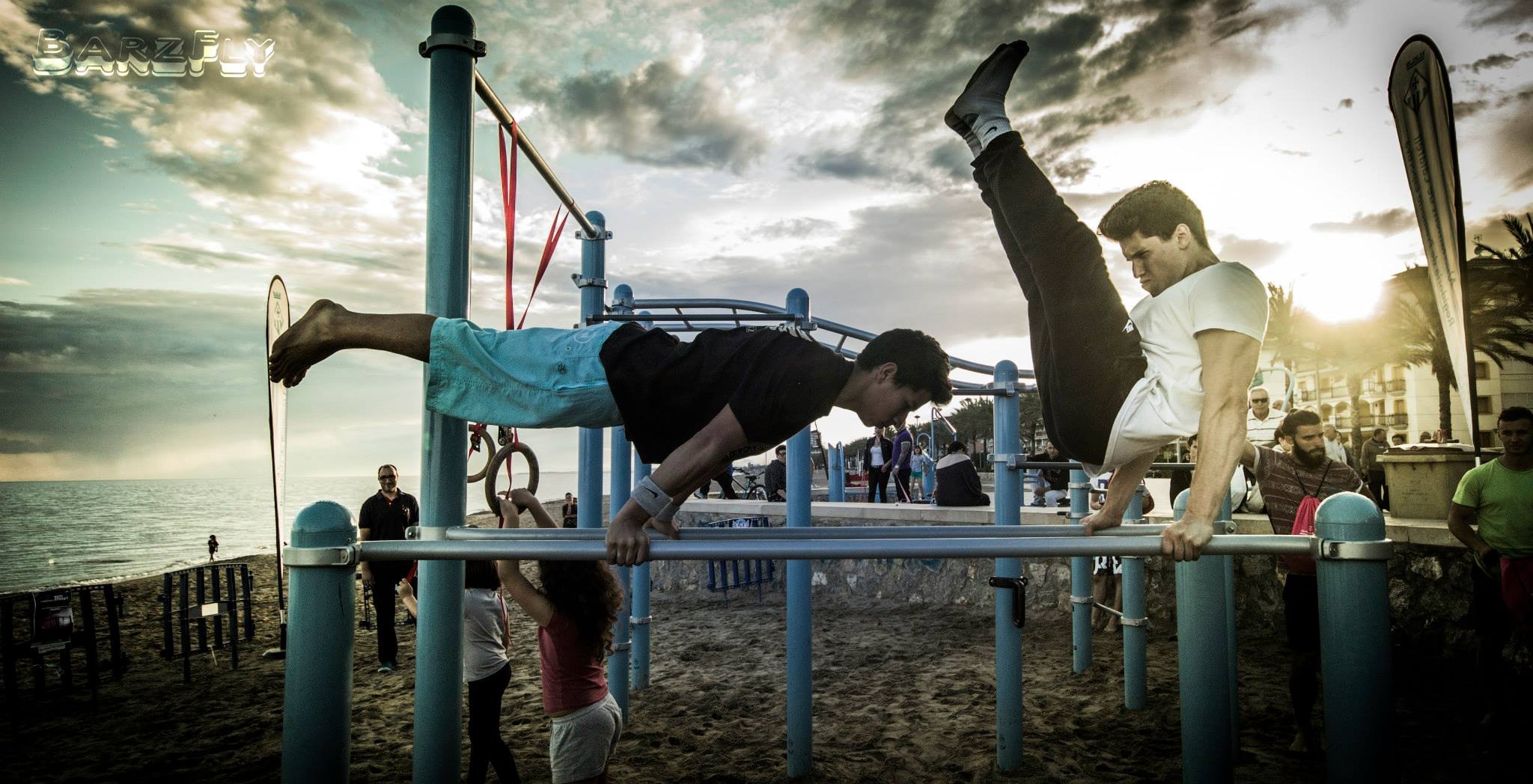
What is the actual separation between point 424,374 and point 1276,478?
4.84 meters

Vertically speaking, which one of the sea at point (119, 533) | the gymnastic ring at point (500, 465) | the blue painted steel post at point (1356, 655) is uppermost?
the gymnastic ring at point (500, 465)

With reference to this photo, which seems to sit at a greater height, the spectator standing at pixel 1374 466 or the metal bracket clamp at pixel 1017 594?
the spectator standing at pixel 1374 466

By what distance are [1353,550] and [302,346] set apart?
8.34 feet

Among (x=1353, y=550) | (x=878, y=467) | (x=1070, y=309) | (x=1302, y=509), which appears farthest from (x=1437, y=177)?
(x=878, y=467)

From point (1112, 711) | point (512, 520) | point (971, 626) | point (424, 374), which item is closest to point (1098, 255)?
point (424, 374)

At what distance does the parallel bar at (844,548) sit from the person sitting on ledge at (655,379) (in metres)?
0.25

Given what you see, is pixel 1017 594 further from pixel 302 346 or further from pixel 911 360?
pixel 302 346

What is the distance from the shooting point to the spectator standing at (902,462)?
1297 cm

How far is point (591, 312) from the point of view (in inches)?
193

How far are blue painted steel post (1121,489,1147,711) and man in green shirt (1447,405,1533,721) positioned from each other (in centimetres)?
179

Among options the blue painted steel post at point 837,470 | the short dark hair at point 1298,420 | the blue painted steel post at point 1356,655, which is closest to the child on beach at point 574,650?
the blue painted steel post at point 1356,655

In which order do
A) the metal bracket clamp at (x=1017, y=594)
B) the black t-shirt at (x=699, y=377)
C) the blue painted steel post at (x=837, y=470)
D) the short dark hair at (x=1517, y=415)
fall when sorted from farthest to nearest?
1. the blue painted steel post at (x=837, y=470)
2. the short dark hair at (x=1517, y=415)
3. the metal bracket clamp at (x=1017, y=594)
4. the black t-shirt at (x=699, y=377)

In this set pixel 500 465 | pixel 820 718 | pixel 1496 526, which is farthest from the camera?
pixel 820 718

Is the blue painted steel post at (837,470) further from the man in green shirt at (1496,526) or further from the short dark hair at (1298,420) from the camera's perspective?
the man in green shirt at (1496,526)
